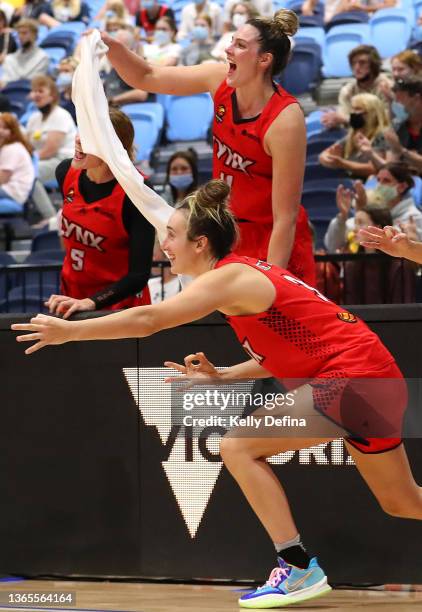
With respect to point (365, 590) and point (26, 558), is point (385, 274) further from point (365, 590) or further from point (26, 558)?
point (26, 558)

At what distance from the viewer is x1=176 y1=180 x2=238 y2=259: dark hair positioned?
3549 millimetres

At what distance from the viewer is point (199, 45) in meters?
10.4

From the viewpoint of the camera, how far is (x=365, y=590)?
3.96 metres

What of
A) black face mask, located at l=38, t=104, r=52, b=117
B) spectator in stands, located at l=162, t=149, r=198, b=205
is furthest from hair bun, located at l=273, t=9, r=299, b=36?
black face mask, located at l=38, t=104, r=52, b=117

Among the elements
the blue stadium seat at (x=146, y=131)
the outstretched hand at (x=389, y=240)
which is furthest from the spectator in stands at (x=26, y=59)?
the outstretched hand at (x=389, y=240)

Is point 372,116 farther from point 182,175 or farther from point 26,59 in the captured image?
point 26,59

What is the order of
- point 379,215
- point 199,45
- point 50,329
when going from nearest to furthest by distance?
point 50,329
point 379,215
point 199,45

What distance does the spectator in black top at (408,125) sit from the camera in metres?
6.83

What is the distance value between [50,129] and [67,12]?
424 centimetres

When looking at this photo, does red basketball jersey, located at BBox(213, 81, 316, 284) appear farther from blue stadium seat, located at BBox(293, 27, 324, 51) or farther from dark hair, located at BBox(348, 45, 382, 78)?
A: blue stadium seat, located at BBox(293, 27, 324, 51)

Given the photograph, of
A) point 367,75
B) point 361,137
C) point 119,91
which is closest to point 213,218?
point 361,137

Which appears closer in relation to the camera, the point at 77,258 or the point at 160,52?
the point at 77,258

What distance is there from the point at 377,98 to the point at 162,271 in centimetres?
260

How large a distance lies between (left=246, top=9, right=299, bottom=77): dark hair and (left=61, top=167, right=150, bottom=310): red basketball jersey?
0.83 m
